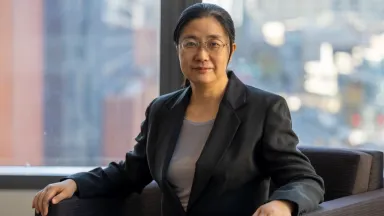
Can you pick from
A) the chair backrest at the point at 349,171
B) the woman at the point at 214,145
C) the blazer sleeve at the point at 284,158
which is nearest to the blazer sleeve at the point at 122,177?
the woman at the point at 214,145

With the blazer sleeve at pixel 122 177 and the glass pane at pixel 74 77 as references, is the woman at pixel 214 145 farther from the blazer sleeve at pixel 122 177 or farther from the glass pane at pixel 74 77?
the glass pane at pixel 74 77

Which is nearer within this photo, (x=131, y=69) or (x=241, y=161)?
(x=241, y=161)

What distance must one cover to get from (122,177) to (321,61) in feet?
3.69

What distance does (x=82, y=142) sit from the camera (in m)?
2.87

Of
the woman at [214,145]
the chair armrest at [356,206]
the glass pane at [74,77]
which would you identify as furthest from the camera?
the glass pane at [74,77]

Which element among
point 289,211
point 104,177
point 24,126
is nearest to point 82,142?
point 24,126

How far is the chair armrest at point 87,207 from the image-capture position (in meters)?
1.87

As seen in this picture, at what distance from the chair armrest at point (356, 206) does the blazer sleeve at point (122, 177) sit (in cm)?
65

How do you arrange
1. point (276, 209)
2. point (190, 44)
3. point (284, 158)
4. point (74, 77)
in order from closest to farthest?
point (276, 209), point (284, 158), point (190, 44), point (74, 77)

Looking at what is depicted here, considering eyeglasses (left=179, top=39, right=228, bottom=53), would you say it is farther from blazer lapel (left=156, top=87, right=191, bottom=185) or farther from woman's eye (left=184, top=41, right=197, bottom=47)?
A: blazer lapel (left=156, top=87, right=191, bottom=185)

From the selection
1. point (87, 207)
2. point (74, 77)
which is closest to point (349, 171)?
point (87, 207)

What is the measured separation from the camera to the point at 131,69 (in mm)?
2846

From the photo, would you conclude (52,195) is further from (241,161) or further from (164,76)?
(164,76)

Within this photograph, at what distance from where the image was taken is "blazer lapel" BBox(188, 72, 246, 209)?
185 centimetres
